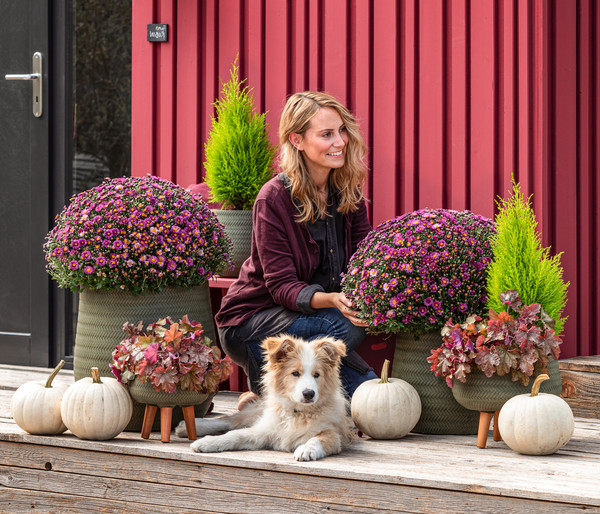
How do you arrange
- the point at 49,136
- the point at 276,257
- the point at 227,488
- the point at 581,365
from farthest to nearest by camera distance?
the point at 49,136, the point at 581,365, the point at 276,257, the point at 227,488

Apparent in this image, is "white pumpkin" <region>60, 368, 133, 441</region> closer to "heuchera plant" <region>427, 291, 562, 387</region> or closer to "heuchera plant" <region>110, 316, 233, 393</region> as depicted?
"heuchera plant" <region>110, 316, 233, 393</region>

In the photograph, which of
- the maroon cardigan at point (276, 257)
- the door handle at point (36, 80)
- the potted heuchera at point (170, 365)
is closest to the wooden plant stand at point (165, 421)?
the potted heuchera at point (170, 365)

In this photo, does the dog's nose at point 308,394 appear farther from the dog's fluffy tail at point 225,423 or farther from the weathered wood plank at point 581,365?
the weathered wood plank at point 581,365

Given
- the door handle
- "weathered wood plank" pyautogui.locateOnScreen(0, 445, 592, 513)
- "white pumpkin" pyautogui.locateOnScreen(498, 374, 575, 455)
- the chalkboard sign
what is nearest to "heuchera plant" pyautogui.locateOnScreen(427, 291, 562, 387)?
"white pumpkin" pyautogui.locateOnScreen(498, 374, 575, 455)

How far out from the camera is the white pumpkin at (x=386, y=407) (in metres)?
3.40

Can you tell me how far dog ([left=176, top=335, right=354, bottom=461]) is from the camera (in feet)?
10.5

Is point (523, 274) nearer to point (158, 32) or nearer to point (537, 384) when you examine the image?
point (537, 384)

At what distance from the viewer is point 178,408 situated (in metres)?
3.63

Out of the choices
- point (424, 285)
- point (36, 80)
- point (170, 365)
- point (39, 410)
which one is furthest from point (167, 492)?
point (36, 80)

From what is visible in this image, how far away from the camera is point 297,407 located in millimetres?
3242

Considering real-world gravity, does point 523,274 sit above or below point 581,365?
above

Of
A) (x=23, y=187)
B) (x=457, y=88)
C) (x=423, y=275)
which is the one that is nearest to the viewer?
(x=423, y=275)

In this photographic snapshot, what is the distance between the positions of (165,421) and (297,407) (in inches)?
20.4

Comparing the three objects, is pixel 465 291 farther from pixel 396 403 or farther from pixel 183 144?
pixel 183 144
